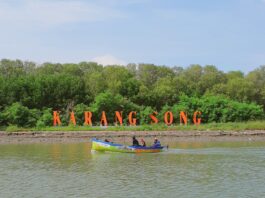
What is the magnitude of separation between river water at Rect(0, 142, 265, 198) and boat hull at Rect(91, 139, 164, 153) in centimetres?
62

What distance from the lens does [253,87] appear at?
317ft

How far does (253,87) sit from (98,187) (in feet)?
253

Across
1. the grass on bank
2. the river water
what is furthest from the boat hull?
the grass on bank

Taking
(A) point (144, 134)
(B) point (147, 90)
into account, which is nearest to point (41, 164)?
(A) point (144, 134)

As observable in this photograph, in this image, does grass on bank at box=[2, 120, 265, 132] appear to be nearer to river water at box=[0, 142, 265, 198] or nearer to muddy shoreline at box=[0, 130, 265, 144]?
muddy shoreline at box=[0, 130, 265, 144]

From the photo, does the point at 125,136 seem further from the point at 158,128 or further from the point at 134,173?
the point at 134,173

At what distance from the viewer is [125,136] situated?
56594 millimetres

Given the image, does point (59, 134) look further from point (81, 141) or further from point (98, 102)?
point (98, 102)

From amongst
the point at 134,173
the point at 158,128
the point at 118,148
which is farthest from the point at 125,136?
the point at 134,173

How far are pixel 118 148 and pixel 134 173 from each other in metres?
12.5

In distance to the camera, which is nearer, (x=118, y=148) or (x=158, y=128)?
(x=118, y=148)

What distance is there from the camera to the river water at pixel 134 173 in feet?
74.5

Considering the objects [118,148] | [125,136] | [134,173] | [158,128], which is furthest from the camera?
[158,128]

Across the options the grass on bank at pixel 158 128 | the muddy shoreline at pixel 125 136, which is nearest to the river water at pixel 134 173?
the muddy shoreline at pixel 125 136
